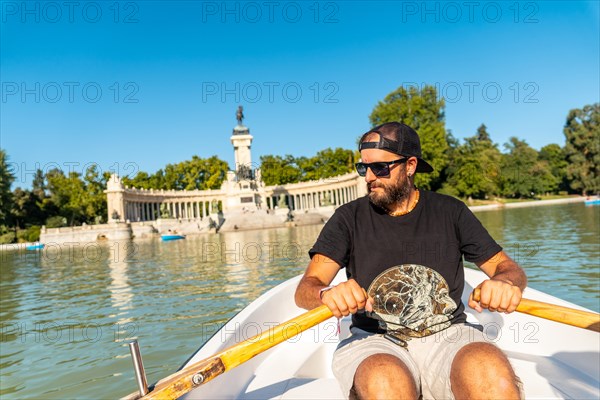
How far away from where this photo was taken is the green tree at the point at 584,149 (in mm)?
54750

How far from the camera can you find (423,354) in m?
2.37

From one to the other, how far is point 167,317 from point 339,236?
5.54 metres

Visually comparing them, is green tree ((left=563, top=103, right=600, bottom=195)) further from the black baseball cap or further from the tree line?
the black baseball cap

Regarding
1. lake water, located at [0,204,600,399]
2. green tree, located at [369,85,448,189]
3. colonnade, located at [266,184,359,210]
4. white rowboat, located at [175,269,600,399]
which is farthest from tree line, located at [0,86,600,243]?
white rowboat, located at [175,269,600,399]

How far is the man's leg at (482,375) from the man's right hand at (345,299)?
552mm

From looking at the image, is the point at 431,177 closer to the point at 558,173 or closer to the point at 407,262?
the point at 558,173

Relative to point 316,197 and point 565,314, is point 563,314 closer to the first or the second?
point 565,314

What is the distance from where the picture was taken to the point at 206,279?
11.2m

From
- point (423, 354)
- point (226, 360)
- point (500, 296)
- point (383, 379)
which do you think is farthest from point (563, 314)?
point (226, 360)

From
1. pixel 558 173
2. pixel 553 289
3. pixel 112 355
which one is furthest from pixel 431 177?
pixel 112 355

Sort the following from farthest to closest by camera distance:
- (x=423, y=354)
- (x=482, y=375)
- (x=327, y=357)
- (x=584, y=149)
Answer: (x=584, y=149), (x=327, y=357), (x=423, y=354), (x=482, y=375)

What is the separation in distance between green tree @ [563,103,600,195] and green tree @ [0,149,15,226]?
67657 mm

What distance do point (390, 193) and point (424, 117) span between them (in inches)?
2098

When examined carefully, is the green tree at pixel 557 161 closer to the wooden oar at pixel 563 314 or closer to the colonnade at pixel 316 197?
the colonnade at pixel 316 197
